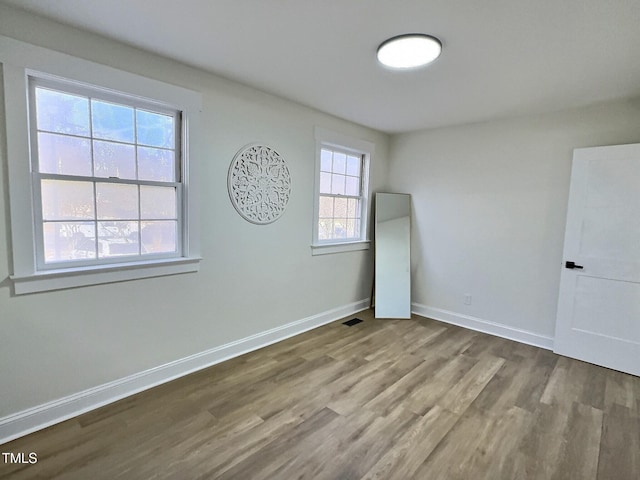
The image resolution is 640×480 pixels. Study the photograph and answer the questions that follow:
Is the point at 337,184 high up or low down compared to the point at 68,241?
up

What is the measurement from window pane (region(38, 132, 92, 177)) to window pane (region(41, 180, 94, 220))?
8cm

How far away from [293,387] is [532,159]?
10.9 ft

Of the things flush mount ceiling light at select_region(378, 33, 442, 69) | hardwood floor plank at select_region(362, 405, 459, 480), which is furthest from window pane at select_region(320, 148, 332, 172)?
hardwood floor plank at select_region(362, 405, 459, 480)

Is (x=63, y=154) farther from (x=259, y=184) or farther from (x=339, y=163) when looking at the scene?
(x=339, y=163)

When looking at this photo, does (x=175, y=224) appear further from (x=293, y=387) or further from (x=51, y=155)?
(x=293, y=387)

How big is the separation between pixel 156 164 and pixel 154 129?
0.26 m

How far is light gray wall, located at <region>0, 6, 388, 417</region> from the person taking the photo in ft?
6.05

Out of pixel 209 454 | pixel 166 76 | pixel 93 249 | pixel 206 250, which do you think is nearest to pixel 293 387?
pixel 209 454

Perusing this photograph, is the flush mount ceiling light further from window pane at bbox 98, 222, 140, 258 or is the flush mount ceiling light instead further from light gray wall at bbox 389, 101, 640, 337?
window pane at bbox 98, 222, 140, 258

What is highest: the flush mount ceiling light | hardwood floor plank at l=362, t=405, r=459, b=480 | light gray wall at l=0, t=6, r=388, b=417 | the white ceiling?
the white ceiling

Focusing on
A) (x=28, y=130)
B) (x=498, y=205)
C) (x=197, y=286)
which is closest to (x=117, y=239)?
(x=197, y=286)

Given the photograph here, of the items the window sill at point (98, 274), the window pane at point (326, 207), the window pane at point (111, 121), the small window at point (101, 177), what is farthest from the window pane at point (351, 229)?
the window pane at point (111, 121)

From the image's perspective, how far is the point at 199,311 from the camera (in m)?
2.61

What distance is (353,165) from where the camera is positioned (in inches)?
162
